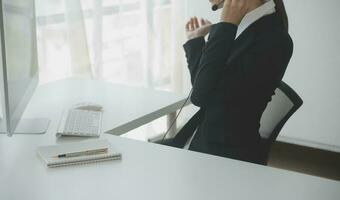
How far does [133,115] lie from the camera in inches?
71.4

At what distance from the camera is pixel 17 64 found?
147cm

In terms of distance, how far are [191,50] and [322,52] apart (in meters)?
1.38

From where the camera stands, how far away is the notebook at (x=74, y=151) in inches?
52.6

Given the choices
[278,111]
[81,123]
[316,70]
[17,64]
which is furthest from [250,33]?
[316,70]

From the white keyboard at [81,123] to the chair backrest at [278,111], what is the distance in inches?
22.7

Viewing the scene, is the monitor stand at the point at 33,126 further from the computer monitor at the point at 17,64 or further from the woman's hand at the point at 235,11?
the woman's hand at the point at 235,11

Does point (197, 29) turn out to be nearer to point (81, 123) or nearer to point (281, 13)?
point (281, 13)

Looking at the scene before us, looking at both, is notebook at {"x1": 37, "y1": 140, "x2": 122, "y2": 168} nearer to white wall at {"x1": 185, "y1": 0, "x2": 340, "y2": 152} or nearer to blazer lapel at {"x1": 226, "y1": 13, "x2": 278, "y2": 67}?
blazer lapel at {"x1": 226, "y1": 13, "x2": 278, "y2": 67}

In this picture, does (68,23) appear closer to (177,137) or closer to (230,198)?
(177,137)

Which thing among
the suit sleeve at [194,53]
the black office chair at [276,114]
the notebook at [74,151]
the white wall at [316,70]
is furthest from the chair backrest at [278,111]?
the white wall at [316,70]

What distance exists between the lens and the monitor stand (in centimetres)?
161

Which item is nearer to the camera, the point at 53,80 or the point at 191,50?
the point at 191,50

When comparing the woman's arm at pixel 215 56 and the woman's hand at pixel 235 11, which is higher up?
the woman's hand at pixel 235 11

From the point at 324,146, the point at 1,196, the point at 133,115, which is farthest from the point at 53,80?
the point at 324,146
